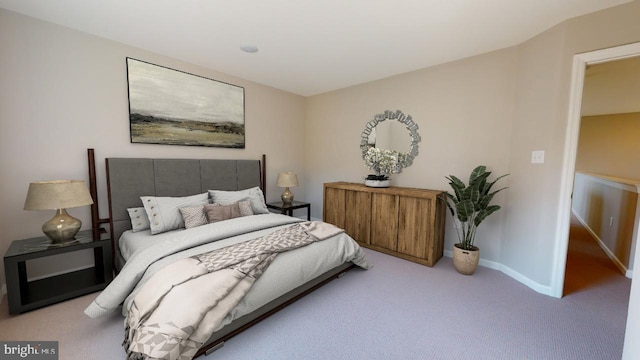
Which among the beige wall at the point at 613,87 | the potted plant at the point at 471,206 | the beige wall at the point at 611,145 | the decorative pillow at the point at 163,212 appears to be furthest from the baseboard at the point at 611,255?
the decorative pillow at the point at 163,212

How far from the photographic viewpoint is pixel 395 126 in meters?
3.66

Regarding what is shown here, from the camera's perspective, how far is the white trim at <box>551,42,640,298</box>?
6.93ft

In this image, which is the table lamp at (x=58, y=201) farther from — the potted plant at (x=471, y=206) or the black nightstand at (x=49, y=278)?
the potted plant at (x=471, y=206)

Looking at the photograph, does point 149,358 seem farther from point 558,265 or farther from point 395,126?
point 395,126

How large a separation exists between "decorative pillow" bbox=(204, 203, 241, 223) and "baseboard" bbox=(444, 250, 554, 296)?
2.88 metres

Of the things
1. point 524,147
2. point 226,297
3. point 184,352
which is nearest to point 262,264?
point 226,297

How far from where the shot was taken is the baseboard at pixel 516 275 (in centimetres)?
239

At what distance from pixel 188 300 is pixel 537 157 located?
10.9 ft

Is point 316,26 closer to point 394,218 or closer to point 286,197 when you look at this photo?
point 394,218

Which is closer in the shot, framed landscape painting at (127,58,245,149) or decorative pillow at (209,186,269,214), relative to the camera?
framed landscape painting at (127,58,245,149)

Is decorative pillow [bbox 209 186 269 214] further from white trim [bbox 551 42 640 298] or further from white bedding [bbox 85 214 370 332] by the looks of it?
white trim [bbox 551 42 640 298]

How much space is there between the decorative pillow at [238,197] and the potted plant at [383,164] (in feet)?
5.24

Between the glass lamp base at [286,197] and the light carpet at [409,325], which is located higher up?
the glass lamp base at [286,197]

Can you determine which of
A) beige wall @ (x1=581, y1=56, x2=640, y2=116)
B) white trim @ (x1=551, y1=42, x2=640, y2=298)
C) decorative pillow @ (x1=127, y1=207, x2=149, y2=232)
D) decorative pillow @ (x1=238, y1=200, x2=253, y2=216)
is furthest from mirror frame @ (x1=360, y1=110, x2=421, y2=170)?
decorative pillow @ (x1=127, y1=207, x2=149, y2=232)
